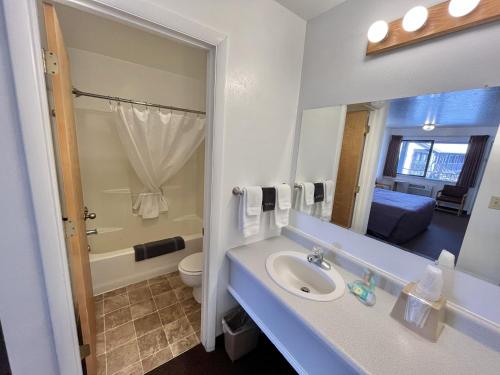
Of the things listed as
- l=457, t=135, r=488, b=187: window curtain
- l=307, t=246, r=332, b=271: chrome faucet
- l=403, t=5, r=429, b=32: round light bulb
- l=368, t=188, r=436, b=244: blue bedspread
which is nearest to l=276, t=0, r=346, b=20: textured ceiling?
l=403, t=5, r=429, b=32: round light bulb

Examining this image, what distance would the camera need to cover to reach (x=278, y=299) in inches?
39.4

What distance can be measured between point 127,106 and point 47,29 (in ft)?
4.36

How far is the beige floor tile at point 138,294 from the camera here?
194 cm

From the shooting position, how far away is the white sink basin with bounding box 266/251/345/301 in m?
1.15

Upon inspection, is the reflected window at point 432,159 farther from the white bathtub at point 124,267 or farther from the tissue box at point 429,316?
the white bathtub at point 124,267

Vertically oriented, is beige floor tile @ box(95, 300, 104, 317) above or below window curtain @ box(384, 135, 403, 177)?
below

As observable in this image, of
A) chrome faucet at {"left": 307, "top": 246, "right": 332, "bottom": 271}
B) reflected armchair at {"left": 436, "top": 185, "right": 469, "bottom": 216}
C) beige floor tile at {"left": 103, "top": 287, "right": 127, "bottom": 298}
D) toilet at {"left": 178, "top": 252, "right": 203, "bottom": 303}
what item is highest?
reflected armchair at {"left": 436, "top": 185, "right": 469, "bottom": 216}

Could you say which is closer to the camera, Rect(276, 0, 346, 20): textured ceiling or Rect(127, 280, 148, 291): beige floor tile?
Rect(276, 0, 346, 20): textured ceiling

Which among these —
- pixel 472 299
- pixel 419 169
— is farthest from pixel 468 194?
pixel 472 299

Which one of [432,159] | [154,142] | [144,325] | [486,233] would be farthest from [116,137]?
[486,233]

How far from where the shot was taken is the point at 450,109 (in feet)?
3.13

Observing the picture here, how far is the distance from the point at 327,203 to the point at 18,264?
1.60 metres

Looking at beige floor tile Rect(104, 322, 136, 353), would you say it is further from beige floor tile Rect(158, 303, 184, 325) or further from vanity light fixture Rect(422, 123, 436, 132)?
vanity light fixture Rect(422, 123, 436, 132)

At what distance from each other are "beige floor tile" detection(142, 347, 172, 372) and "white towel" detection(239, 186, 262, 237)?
1.04 meters
